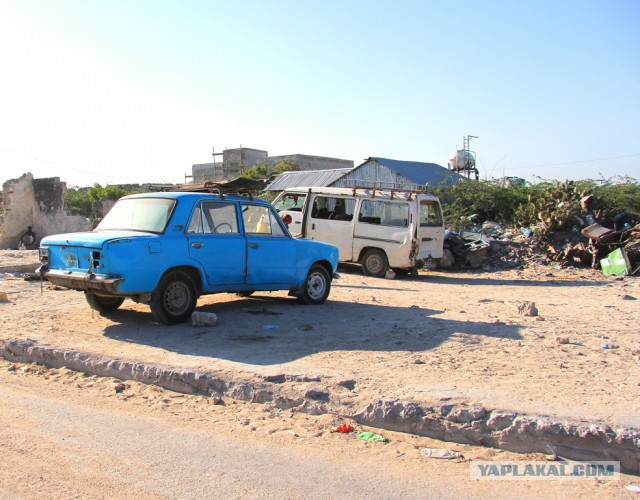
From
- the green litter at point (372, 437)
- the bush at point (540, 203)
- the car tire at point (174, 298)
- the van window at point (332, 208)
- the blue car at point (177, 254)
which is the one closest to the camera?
the green litter at point (372, 437)

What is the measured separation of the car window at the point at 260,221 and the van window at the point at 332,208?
19.7 ft

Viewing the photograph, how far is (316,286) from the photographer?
9383mm

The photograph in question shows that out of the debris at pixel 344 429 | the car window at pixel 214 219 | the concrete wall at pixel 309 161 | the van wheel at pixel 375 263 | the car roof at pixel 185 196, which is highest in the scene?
the concrete wall at pixel 309 161

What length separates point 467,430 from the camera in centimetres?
427

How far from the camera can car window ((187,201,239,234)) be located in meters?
7.56

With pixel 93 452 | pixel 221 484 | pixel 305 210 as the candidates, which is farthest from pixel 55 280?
pixel 305 210

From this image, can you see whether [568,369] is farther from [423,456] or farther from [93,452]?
[93,452]

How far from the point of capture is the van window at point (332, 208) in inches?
576

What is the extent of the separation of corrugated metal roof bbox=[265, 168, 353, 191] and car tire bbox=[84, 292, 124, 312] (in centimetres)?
2225

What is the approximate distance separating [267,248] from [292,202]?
689cm

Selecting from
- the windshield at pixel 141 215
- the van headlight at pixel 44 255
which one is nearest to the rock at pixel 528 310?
the windshield at pixel 141 215

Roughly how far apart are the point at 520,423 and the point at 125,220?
17.6ft

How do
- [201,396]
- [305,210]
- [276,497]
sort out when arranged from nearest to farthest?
[276,497] → [201,396] → [305,210]

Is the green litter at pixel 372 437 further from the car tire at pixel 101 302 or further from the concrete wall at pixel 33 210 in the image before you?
the concrete wall at pixel 33 210
